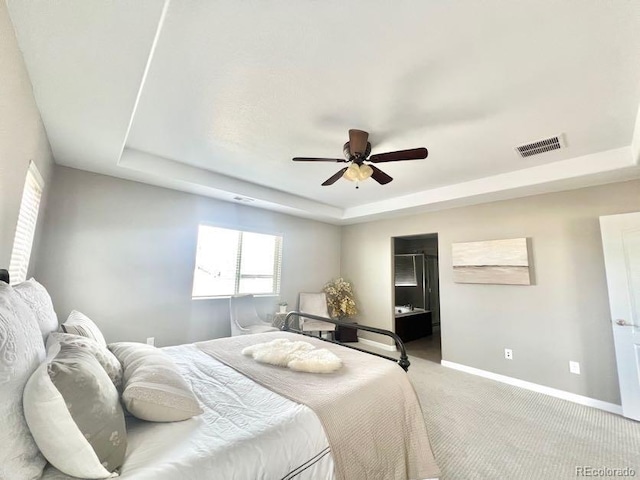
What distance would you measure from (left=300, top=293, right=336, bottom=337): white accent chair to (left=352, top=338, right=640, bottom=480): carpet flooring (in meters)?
1.85

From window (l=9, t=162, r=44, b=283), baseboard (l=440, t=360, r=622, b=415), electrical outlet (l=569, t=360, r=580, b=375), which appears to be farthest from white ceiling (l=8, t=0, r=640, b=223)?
baseboard (l=440, t=360, r=622, b=415)

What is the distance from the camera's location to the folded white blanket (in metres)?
1.81

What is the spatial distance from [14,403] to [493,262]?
446 cm

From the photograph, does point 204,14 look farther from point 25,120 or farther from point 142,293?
point 142,293

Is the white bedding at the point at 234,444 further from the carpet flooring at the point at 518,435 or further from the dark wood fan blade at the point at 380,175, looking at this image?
the dark wood fan blade at the point at 380,175

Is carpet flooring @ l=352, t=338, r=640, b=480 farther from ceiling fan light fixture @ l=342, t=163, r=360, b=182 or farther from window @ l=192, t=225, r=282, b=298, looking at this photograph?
window @ l=192, t=225, r=282, b=298

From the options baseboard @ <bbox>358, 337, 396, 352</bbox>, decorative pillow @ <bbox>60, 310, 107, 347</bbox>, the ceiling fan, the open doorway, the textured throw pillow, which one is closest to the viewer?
the textured throw pillow

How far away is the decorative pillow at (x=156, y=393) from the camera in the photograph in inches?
44.9

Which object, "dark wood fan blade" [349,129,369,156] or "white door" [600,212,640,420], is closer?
"dark wood fan blade" [349,129,369,156]

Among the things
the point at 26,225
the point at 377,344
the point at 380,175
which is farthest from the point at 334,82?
the point at 377,344

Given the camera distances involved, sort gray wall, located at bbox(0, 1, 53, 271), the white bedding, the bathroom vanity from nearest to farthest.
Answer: the white bedding, gray wall, located at bbox(0, 1, 53, 271), the bathroom vanity

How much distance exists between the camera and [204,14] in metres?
1.41

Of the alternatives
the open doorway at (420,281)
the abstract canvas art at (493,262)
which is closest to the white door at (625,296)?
the abstract canvas art at (493,262)

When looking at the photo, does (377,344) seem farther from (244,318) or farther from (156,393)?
(156,393)
